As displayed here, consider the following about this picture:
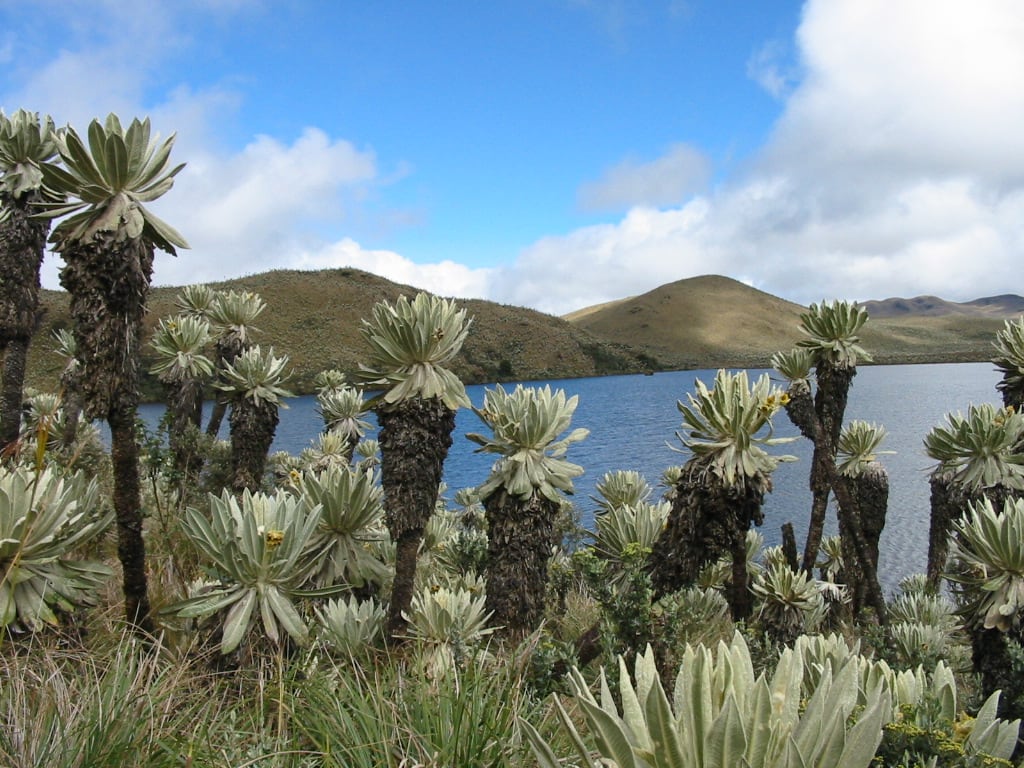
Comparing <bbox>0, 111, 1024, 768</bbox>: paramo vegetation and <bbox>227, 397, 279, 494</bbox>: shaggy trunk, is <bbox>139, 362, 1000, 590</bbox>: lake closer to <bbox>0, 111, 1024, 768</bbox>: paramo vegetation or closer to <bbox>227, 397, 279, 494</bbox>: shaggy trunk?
<bbox>227, 397, 279, 494</bbox>: shaggy trunk

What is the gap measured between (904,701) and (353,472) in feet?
11.3

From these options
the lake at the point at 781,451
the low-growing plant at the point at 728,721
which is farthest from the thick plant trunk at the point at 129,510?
the lake at the point at 781,451

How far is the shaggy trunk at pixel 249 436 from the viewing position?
8.21 meters

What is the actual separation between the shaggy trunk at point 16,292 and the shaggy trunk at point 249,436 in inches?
86.2

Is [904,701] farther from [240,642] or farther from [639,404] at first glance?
[639,404]

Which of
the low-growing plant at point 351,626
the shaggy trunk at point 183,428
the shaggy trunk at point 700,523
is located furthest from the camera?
the shaggy trunk at point 183,428

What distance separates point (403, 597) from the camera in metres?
4.63

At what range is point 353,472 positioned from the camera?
4.73 meters

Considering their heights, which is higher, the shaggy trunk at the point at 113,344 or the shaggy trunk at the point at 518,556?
the shaggy trunk at the point at 113,344

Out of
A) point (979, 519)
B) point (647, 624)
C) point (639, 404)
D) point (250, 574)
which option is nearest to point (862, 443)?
point (979, 519)

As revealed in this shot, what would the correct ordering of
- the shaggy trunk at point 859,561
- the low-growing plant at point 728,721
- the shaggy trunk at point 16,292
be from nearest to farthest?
the low-growing plant at point 728,721, the shaggy trunk at point 16,292, the shaggy trunk at point 859,561

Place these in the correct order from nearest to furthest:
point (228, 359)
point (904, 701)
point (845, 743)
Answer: point (845, 743), point (904, 701), point (228, 359)

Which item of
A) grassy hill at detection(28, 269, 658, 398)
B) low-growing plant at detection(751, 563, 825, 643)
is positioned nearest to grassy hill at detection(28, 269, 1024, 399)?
grassy hill at detection(28, 269, 658, 398)

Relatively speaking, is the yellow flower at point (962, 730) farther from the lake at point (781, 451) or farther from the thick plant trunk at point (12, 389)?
the lake at point (781, 451)
